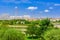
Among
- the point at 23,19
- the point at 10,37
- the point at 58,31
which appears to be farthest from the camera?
the point at 23,19

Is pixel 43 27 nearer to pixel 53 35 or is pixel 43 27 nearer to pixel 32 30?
pixel 32 30

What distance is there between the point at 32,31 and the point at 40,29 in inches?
50.3

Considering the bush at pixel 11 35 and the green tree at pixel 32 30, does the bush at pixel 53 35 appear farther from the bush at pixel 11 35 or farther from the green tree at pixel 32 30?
the green tree at pixel 32 30

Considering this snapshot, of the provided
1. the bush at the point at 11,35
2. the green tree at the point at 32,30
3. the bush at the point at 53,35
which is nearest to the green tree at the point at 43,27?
the green tree at the point at 32,30

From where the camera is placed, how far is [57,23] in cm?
3231

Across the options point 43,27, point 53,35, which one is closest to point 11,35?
point 53,35

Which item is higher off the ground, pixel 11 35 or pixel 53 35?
pixel 11 35

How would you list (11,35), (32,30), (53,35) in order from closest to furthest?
(11,35) < (53,35) < (32,30)

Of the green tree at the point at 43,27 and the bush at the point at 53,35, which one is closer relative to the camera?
the bush at the point at 53,35

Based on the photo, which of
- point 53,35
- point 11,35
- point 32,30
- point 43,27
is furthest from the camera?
point 32,30

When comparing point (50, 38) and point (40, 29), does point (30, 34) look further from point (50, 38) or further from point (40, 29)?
point (50, 38)

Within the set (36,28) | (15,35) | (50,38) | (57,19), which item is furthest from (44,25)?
(15,35)

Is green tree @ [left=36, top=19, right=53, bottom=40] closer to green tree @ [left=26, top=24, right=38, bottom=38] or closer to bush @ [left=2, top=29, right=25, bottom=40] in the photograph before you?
green tree @ [left=26, top=24, right=38, bottom=38]

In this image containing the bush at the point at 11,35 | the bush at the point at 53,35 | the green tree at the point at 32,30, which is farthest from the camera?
the green tree at the point at 32,30
